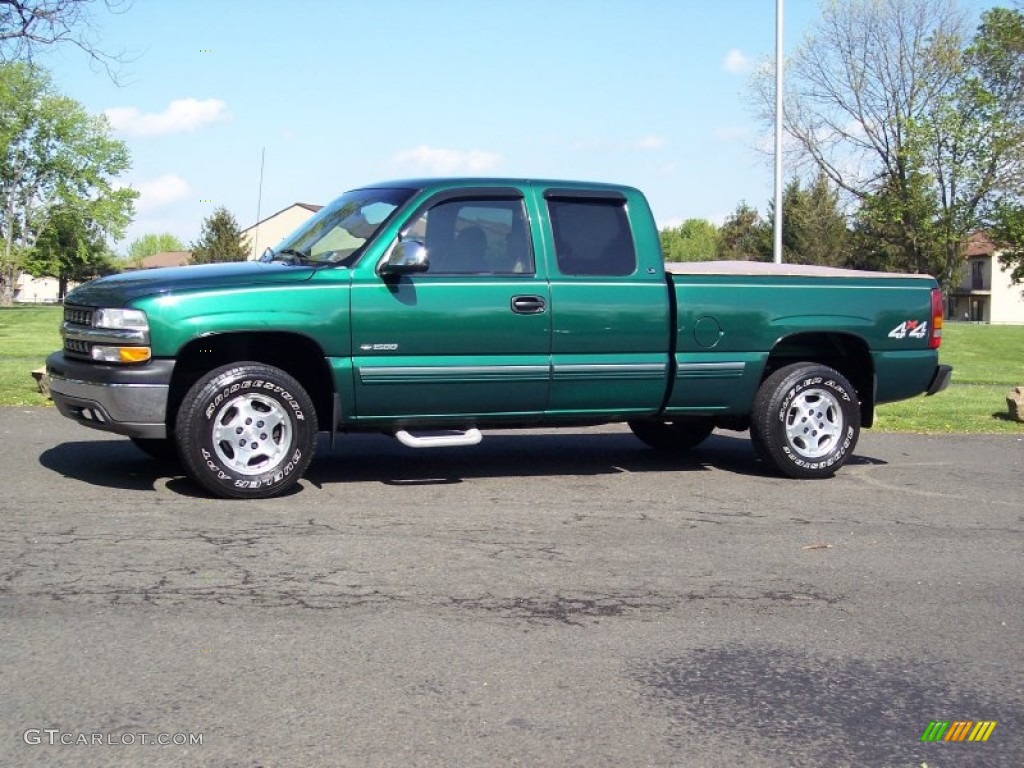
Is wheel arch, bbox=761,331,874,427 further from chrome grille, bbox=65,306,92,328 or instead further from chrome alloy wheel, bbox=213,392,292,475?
chrome grille, bbox=65,306,92,328

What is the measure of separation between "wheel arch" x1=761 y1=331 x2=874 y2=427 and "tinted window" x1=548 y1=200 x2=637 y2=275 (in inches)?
55.1

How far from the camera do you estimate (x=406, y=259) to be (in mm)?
7395

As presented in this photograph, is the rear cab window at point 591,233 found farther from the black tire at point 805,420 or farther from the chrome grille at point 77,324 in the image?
the chrome grille at point 77,324

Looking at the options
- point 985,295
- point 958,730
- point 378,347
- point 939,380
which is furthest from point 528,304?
point 985,295

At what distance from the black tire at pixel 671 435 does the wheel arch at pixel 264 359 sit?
3030mm

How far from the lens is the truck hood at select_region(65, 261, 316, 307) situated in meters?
7.16

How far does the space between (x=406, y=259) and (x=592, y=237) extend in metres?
1.53

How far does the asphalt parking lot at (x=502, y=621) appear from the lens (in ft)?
12.3

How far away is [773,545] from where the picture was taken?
658 cm

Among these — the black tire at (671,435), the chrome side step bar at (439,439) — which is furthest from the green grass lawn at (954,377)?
the chrome side step bar at (439,439)

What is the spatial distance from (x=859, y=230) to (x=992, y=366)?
37060 mm

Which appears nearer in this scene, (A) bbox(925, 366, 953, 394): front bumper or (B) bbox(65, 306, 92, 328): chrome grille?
(B) bbox(65, 306, 92, 328): chrome grille

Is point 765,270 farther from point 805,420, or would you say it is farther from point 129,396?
point 129,396

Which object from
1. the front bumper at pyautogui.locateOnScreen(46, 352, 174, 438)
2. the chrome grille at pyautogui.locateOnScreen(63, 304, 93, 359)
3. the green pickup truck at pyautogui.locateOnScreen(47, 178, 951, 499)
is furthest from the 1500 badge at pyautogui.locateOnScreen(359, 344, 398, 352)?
the chrome grille at pyautogui.locateOnScreen(63, 304, 93, 359)
